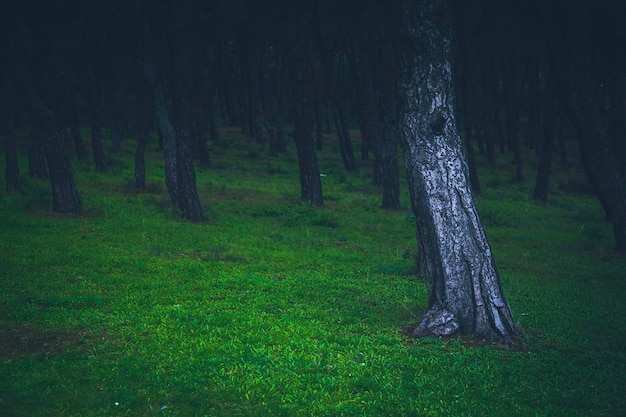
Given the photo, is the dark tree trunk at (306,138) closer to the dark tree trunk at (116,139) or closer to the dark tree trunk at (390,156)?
the dark tree trunk at (390,156)

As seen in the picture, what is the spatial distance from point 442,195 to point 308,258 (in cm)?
625

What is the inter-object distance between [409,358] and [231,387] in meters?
2.42

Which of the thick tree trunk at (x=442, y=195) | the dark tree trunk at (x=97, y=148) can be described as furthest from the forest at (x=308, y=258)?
the dark tree trunk at (x=97, y=148)

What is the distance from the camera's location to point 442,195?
9781 millimetres

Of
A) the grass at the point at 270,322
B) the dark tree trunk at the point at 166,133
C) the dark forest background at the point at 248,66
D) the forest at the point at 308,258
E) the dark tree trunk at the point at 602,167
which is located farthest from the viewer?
the dark tree trunk at the point at 166,133

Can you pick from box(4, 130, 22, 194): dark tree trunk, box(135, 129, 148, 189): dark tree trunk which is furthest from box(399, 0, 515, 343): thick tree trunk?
box(4, 130, 22, 194): dark tree trunk

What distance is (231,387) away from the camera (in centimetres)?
721

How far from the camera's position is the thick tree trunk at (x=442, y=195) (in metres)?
9.41

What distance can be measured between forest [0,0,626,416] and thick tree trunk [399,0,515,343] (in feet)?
0.11

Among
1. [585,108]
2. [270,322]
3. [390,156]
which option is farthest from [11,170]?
[585,108]

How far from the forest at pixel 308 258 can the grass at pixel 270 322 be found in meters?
0.04

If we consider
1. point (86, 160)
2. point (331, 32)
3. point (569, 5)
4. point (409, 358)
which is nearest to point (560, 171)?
point (331, 32)

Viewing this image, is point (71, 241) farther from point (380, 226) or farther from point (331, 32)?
point (331, 32)

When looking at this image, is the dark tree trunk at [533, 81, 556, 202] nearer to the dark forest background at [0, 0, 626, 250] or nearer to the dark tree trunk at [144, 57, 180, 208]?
the dark forest background at [0, 0, 626, 250]
